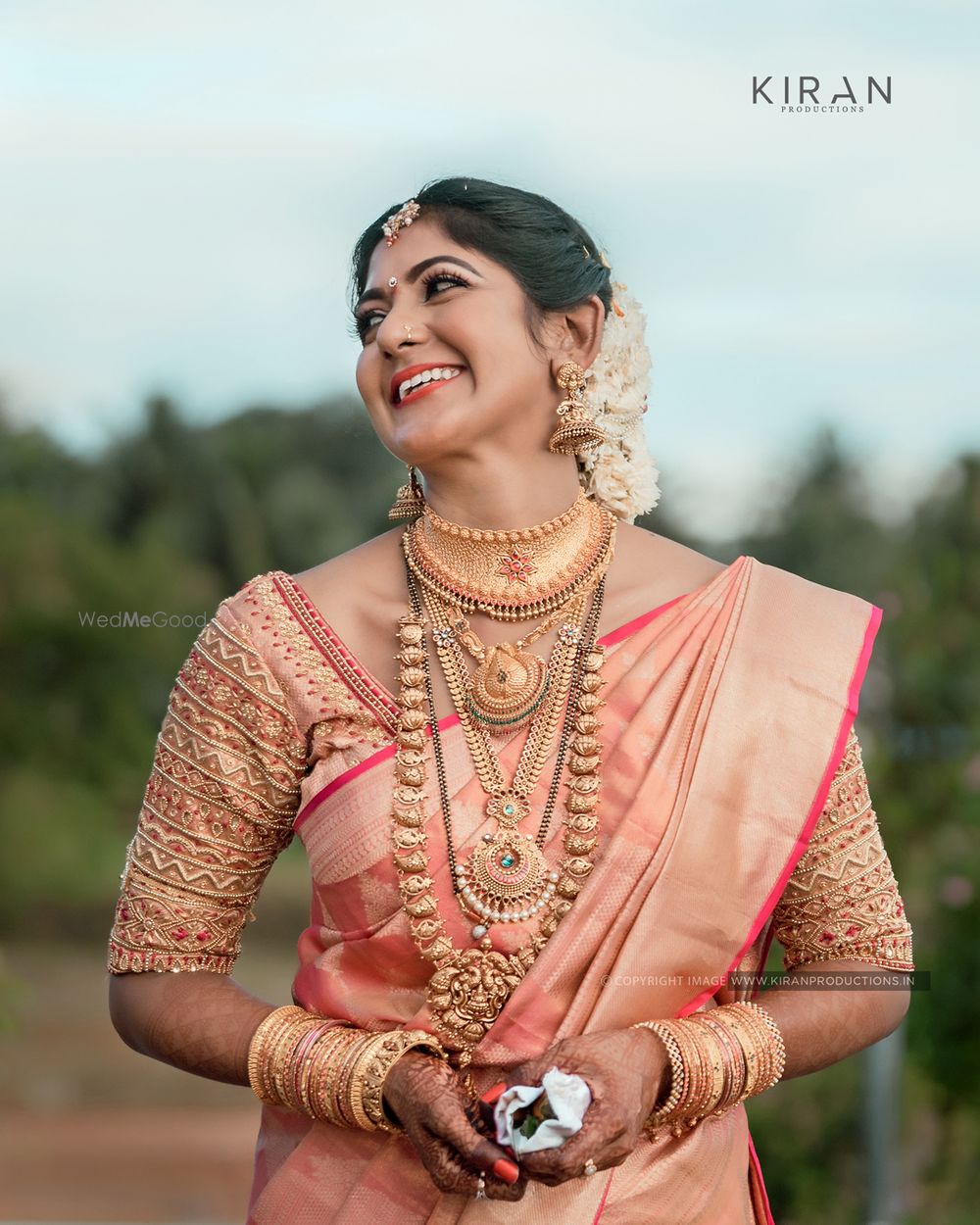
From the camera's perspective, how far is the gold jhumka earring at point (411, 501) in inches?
96.6

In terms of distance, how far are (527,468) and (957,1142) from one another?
4091mm

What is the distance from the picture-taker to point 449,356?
226 centimetres

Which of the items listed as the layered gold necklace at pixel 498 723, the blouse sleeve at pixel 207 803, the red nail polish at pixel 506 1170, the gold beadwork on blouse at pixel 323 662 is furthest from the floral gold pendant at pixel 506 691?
the red nail polish at pixel 506 1170

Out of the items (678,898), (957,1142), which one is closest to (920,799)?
(957,1142)

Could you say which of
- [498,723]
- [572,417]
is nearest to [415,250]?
[572,417]

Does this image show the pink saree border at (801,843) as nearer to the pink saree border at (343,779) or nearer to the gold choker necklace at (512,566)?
the gold choker necklace at (512,566)

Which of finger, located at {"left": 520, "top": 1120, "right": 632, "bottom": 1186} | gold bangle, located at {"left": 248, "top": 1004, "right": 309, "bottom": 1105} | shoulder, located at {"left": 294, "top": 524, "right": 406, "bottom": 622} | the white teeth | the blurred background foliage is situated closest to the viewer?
finger, located at {"left": 520, "top": 1120, "right": 632, "bottom": 1186}

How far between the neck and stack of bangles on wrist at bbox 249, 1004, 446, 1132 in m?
0.78

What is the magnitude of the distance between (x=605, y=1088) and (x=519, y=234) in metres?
1.26

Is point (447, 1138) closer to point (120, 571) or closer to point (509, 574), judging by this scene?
point (509, 574)

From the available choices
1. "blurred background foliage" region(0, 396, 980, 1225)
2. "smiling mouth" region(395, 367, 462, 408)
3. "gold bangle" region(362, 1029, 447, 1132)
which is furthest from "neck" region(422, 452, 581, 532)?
"blurred background foliage" region(0, 396, 980, 1225)

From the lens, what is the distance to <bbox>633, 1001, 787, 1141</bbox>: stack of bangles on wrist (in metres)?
2.06

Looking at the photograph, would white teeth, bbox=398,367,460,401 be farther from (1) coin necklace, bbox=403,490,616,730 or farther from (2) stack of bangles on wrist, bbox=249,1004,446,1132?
(2) stack of bangles on wrist, bbox=249,1004,446,1132

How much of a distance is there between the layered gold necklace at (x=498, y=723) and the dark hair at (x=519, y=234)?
341 mm
